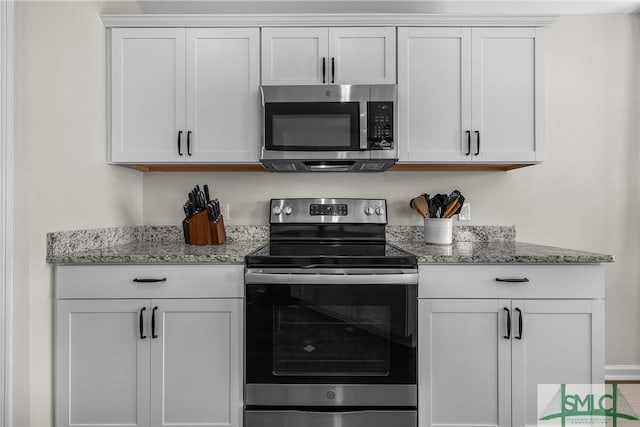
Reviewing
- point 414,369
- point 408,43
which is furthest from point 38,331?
point 408,43

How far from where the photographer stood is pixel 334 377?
1.75 m

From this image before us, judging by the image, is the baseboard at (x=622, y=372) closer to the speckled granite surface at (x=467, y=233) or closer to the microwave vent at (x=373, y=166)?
the speckled granite surface at (x=467, y=233)

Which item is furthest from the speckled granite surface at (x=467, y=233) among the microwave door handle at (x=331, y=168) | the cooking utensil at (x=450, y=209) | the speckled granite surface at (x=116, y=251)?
the speckled granite surface at (x=116, y=251)

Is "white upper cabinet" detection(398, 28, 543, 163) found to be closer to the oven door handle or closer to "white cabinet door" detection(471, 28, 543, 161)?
"white cabinet door" detection(471, 28, 543, 161)

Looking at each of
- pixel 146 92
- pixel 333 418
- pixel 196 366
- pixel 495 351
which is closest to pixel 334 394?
pixel 333 418

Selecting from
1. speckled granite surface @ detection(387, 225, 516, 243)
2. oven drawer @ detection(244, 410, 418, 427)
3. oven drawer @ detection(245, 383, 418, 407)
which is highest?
speckled granite surface @ detection(387, 225, 516, 243)

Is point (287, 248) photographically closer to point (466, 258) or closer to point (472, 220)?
point (466, 258)

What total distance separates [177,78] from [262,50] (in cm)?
49

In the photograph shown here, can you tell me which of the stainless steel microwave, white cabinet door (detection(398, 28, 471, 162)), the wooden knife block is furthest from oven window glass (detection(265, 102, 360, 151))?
the wooden knife block

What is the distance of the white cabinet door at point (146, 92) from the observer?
2141 millimetres

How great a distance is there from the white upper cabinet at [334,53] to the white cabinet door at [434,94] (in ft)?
0.28

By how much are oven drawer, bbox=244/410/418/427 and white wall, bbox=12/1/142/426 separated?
956 mm

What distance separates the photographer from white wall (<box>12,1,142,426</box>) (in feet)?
5.38

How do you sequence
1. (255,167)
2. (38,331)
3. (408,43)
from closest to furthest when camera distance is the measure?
1. (38,331)
2. (408,43)
3. (255,167)
